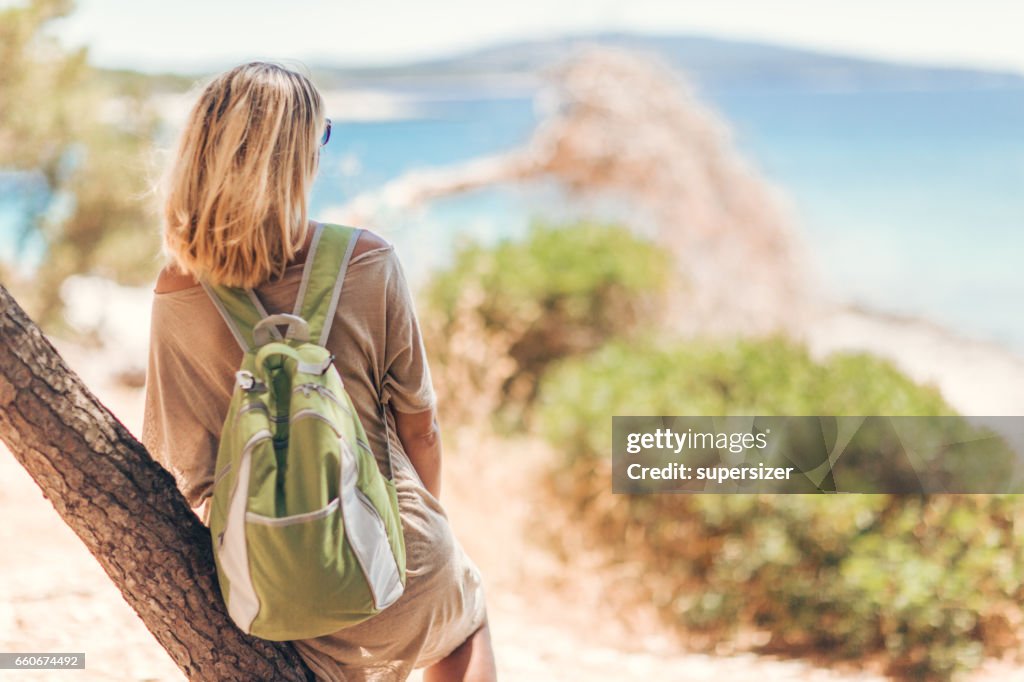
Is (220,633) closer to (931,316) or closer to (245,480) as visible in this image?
(245,480)

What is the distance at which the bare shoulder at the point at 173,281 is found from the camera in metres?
1.60

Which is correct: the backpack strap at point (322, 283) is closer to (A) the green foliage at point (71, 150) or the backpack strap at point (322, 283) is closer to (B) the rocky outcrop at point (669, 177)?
(A) the green foliage at point (71, 150)

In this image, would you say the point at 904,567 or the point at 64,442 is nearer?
the point at 64,442

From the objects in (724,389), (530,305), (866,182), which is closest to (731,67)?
(866,182)

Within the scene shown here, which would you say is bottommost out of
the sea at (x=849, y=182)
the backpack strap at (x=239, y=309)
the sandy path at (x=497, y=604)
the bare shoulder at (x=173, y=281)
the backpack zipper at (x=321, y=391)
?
the sandy path at (x=497, y=604)

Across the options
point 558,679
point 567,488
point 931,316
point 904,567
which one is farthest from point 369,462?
point 931,316

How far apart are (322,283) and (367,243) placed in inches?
4.2

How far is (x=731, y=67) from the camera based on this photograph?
185 feet

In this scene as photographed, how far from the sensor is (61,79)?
5500mm

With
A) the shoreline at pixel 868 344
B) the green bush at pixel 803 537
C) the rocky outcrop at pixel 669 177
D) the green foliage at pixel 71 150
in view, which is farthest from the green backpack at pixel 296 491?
the rocky outcrop at pixel 669 177

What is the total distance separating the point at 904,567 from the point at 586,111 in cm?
543

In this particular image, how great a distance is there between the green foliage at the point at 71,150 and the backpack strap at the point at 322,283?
4.01 metres

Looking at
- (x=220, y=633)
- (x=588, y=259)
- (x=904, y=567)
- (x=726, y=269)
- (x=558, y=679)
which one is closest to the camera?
(x=220, y=633)

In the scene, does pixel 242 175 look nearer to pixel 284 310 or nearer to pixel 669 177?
pixel 284 310
